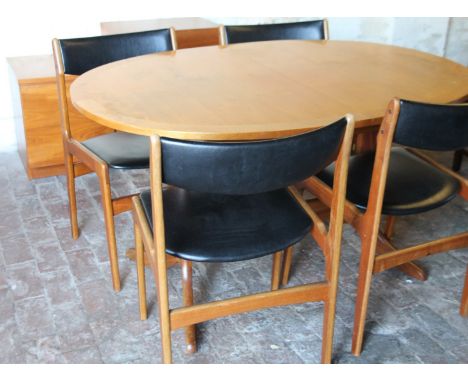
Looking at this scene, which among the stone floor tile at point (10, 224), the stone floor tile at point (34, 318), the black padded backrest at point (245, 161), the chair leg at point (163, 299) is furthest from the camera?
the stone floor tile at point (10, 224)

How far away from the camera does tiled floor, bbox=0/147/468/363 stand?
6.44 feet

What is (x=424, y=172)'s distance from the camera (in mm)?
2076

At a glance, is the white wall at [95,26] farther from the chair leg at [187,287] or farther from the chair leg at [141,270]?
the chair leg at [187,287]

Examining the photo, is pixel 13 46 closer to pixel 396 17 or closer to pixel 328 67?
pixel 328 67

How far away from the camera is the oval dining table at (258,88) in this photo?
1.68m

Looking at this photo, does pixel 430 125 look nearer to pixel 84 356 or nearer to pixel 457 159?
pixel 84 356

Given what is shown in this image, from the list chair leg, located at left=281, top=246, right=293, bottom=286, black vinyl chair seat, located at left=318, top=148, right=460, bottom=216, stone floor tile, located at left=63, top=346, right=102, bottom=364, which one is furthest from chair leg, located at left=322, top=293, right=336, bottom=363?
stone floor tile, located at left=63, top=346, right=102, bottom=364

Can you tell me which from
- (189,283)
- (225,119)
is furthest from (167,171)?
(189,283)

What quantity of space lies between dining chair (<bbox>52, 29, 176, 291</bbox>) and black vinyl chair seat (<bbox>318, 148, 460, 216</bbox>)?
2.48 feet

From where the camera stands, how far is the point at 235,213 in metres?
1.79

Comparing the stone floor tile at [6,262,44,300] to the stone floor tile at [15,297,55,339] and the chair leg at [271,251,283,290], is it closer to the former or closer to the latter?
the stone floor tile at [15,297,55,339]

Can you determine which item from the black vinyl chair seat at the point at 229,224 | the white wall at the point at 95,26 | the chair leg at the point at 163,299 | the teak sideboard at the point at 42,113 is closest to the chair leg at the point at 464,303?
the black vinyl chair seat at the point at 229,224

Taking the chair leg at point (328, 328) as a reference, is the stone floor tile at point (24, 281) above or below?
below

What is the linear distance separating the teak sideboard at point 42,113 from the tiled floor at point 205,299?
47cm
